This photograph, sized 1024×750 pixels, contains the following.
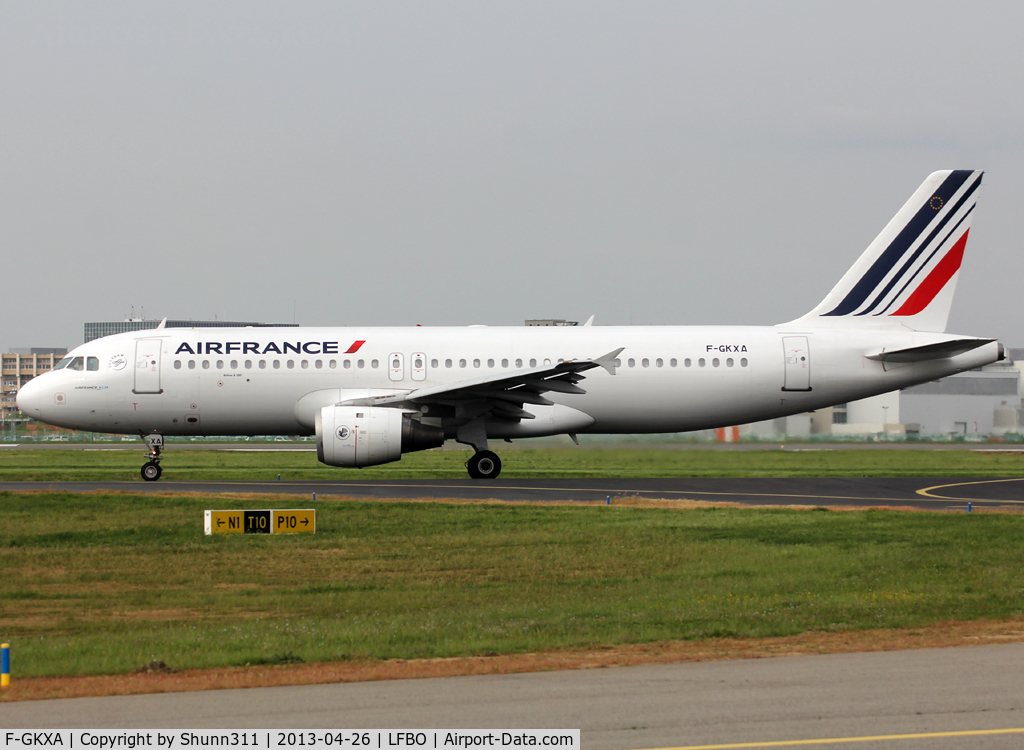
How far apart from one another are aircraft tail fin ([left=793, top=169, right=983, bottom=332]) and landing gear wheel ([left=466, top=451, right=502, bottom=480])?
10100 mm

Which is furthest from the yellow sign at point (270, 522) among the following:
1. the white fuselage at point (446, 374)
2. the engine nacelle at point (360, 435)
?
the white fuselage at point (446, 374)

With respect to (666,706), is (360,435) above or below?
above

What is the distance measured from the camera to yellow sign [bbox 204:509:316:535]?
1945 centimetres

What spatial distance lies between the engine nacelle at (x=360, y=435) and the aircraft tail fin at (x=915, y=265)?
12815 millimetres

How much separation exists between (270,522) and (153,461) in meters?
12.5

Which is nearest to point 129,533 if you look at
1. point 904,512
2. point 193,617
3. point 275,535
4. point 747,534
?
point 275,535

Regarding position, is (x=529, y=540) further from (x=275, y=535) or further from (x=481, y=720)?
(x=481, y=720)

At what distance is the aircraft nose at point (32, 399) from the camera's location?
1218 inches

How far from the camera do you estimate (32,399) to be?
30984 mm

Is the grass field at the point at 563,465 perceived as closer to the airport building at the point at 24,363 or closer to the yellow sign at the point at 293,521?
the yellow sign at the point at 293,521

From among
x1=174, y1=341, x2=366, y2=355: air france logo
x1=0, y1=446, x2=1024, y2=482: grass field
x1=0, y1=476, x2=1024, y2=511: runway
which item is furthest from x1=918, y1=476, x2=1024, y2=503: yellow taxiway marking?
x1=174, y1=341, x2=366, y2=355: air france logo

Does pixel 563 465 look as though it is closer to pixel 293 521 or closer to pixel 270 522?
pixel 293 521

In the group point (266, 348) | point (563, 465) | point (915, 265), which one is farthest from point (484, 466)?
point (915, 265)

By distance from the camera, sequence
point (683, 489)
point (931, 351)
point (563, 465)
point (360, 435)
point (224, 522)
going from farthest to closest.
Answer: point (563, 465) → point (931, 351) → point (683, 489) → point (360, 435) → point (224, 522)
